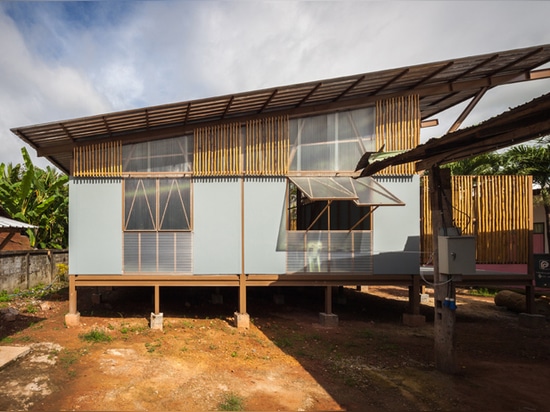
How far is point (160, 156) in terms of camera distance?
10.6 metres

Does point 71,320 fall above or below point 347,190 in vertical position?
below

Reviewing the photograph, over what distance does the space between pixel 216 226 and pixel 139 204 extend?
8.70ft

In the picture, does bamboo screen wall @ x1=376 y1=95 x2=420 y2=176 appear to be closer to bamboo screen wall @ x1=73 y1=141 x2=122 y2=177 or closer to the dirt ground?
the dirt ground

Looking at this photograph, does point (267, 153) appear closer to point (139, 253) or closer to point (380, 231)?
point (380, 231)

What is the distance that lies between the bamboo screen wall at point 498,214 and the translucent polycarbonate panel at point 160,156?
1016 cm

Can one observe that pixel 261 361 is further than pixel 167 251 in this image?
No

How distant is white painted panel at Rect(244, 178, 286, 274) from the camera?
10578 mm

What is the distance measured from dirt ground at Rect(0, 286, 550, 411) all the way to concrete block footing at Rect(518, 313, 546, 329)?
607 mm

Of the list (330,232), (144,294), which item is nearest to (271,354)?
(330,232)

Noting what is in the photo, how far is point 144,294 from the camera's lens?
1457 centimetres

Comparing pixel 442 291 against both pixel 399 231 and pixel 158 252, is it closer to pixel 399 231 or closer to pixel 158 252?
pixel 399 231

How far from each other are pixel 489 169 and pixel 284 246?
15910 mm

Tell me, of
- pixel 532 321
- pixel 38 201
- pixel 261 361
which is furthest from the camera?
pixel 38 201

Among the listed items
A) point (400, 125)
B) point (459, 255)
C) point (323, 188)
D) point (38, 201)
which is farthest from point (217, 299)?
point (38, 201)
